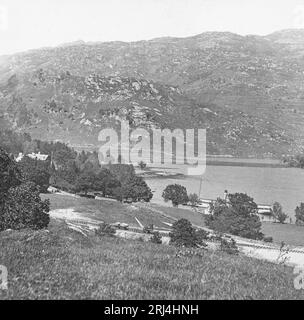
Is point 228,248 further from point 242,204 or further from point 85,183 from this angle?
point 85,183

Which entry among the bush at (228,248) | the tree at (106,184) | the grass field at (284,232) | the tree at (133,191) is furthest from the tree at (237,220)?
the bush at (228,248)

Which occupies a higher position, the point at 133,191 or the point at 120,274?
the point at 120,274

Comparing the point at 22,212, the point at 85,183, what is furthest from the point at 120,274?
the point at 85,183

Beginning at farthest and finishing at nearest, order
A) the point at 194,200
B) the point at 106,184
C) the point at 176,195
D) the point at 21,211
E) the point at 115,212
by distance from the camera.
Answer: the point at 194,200 → the point at 176,195 → the point at 106,184 → the point at 115,212 → the point at 21,211

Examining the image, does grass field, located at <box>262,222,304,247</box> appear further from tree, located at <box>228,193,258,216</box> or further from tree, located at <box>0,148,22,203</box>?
tree, located at <box>0,148,22,203</box>

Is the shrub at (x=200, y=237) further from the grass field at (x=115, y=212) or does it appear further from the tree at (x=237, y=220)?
the tree at (x=237, y=220)
